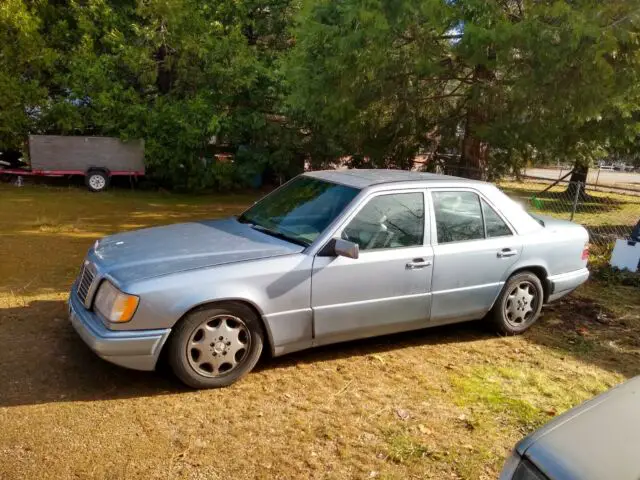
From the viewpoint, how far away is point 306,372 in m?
4.42

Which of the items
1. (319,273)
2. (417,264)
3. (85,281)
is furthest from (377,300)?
(85,281)

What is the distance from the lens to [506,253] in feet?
16.8

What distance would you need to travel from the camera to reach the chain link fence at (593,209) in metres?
9.62

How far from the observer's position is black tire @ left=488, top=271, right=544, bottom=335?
529 centimetres

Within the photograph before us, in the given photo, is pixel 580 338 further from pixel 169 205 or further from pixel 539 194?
pixel 539 194

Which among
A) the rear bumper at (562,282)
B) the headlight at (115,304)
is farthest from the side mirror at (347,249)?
the rear bumper at (562,282)

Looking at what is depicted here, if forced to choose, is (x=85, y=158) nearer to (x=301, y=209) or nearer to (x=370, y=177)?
(x=301, y=209)

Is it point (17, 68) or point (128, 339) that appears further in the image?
point (17, 68)

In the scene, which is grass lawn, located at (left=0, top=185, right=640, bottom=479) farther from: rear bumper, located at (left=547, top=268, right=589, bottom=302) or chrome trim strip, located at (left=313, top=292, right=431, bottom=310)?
chrome trim strip, located at (left=313, top=292, right=431, bottom=310)

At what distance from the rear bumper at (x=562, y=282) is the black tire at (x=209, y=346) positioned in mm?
3085

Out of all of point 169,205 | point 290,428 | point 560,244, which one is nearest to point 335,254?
point 290,428

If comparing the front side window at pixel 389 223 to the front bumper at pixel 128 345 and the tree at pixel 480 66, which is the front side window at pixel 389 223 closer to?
the front bumper at pixel 128 345

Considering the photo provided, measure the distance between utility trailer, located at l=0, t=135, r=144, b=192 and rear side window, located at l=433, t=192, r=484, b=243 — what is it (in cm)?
1201

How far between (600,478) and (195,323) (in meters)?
2.65
